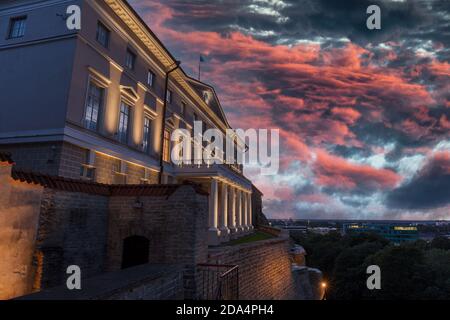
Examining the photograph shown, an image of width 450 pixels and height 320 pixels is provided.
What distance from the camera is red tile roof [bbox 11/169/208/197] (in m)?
8.96

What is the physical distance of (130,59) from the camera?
19453 millimetres

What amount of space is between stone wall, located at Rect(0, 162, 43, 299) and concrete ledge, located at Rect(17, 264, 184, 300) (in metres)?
2.43

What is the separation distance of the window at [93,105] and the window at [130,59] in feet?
11.5

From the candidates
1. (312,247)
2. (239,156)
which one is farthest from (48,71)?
(312,247)

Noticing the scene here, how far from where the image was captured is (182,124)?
27.0 metres

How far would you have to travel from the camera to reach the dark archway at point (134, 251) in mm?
10784

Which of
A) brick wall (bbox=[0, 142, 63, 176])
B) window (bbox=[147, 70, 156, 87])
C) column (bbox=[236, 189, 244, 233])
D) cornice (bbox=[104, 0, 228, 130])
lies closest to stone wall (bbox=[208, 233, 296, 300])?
column (bbox=[236, 189, 244, 233])

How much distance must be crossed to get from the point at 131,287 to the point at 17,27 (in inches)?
646

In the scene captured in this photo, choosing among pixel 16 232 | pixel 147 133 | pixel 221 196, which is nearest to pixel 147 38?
pixel 147 133

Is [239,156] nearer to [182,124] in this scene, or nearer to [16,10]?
[182,124]

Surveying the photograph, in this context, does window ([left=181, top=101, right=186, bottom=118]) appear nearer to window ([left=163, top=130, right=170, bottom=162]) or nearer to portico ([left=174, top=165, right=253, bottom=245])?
window ([left=163, top=130, right=170, bottom=162])

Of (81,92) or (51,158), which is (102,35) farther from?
(51,158)

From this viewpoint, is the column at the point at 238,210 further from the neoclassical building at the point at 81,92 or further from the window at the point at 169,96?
the window at the point at 169,96

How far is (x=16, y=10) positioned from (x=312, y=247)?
65727 millimetres
